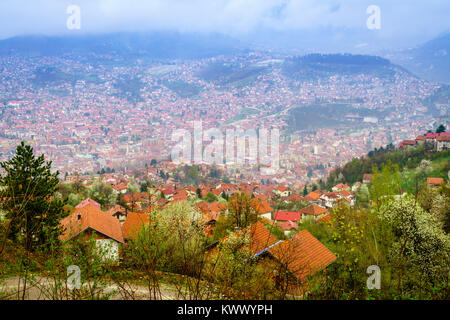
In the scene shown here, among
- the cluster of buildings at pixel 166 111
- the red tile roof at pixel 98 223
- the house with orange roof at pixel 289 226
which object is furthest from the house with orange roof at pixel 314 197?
the red tile roof at pixel 98 223

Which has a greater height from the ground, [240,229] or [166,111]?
[166,111]

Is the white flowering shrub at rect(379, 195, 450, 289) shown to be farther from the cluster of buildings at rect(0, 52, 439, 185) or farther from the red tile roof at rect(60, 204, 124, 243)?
the cluster of buildings at rect(0, 52, 439, 185)

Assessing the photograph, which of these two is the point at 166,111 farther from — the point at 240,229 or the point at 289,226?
the point at 240,229

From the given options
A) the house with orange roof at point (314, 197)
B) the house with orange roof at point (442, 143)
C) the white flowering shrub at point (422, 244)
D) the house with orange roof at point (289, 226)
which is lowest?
the house with orange roof at point (314, 197)

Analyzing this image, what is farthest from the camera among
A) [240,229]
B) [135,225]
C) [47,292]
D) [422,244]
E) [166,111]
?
[166,111]

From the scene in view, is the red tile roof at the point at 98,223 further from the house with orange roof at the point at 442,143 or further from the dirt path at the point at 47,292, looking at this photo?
the house with orange roof at the point at 442,143

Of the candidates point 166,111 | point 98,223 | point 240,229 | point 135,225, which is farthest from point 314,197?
point 166,111

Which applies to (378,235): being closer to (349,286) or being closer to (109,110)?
(349,286)

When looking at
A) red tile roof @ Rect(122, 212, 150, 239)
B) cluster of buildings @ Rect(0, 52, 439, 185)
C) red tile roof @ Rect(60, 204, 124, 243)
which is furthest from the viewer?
cluster of buildings @ Rect(0, 52, 439, 185)

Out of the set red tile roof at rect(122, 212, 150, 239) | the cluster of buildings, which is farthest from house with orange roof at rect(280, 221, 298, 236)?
the cluster of buildings

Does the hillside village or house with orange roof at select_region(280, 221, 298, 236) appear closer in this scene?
the hillside village

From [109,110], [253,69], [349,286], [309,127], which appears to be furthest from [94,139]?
[253,69]
